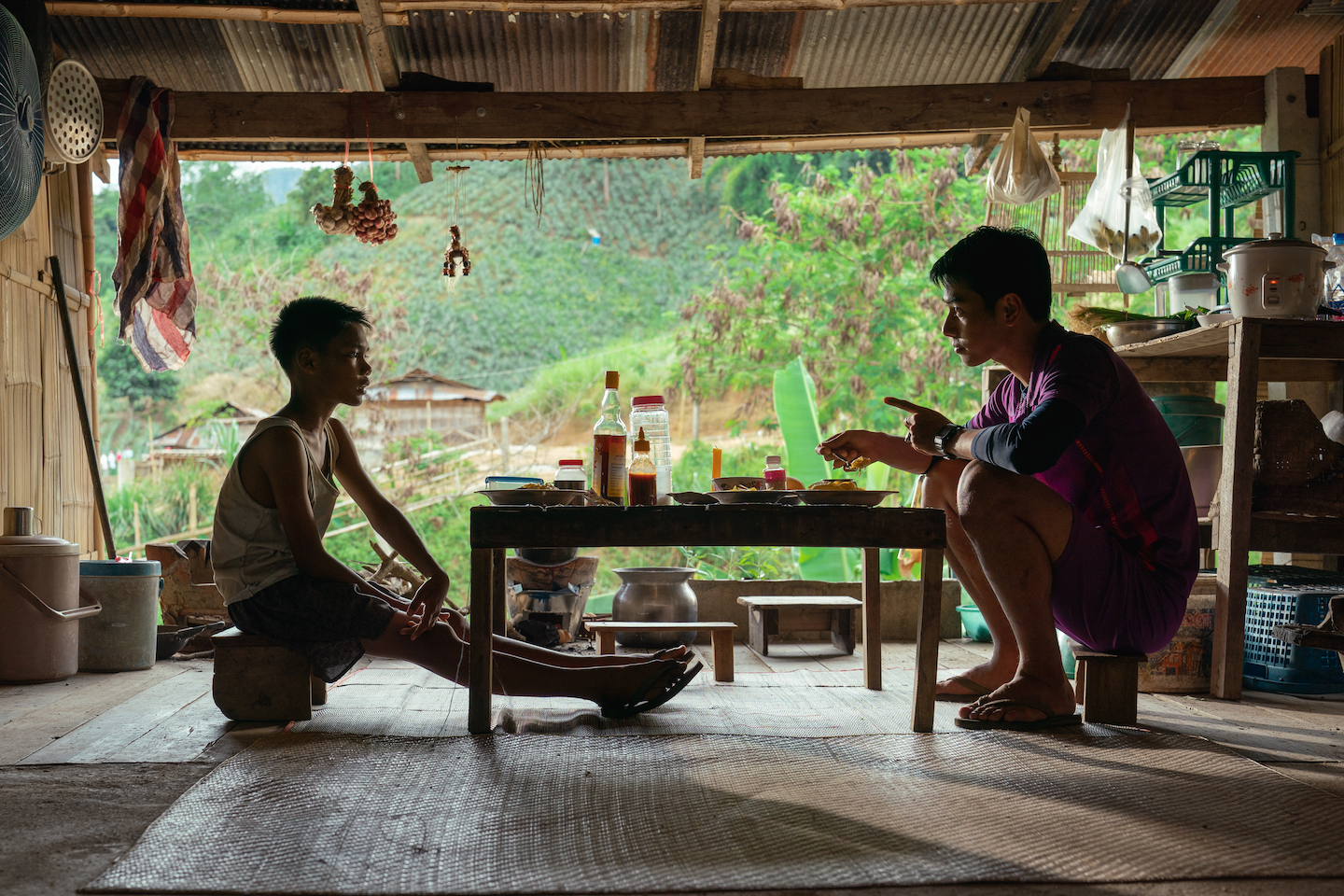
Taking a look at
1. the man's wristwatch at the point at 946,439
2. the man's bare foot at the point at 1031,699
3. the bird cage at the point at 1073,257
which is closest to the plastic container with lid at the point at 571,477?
the man's wristwatch at the point at 946,439

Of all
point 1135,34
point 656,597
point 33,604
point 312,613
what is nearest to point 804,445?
point 656,597

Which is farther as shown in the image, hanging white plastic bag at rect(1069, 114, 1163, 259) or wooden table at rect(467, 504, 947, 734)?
hanging white plastic bag at rect(1069, 114, 1163, 259)

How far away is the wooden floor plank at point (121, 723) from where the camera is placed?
2357 mm

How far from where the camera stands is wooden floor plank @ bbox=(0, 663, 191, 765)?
249 centimetres

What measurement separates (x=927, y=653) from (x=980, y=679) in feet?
1.39

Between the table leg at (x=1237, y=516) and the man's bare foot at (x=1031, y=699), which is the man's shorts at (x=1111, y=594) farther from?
the table leg at (x=1237, y=516)

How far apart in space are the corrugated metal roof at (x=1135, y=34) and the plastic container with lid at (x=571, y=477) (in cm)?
352

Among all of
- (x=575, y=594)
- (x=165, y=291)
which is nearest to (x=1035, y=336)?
(x=575, y=594)

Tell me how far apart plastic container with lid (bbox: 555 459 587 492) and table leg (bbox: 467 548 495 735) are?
0.30 m

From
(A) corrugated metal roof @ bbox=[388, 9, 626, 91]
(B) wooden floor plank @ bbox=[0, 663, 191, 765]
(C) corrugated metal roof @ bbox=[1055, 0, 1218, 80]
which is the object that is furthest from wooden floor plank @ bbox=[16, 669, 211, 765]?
(C) corrugated metal roof @ bbox=[1055, 0, 1218, 80]

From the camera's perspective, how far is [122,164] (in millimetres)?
4664

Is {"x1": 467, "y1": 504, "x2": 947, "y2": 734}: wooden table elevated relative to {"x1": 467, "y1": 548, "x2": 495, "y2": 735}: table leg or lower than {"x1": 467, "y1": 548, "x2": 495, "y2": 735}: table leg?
elevated

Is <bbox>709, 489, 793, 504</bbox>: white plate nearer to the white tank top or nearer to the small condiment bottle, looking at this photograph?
the small condiment bottle

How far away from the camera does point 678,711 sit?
288cm
